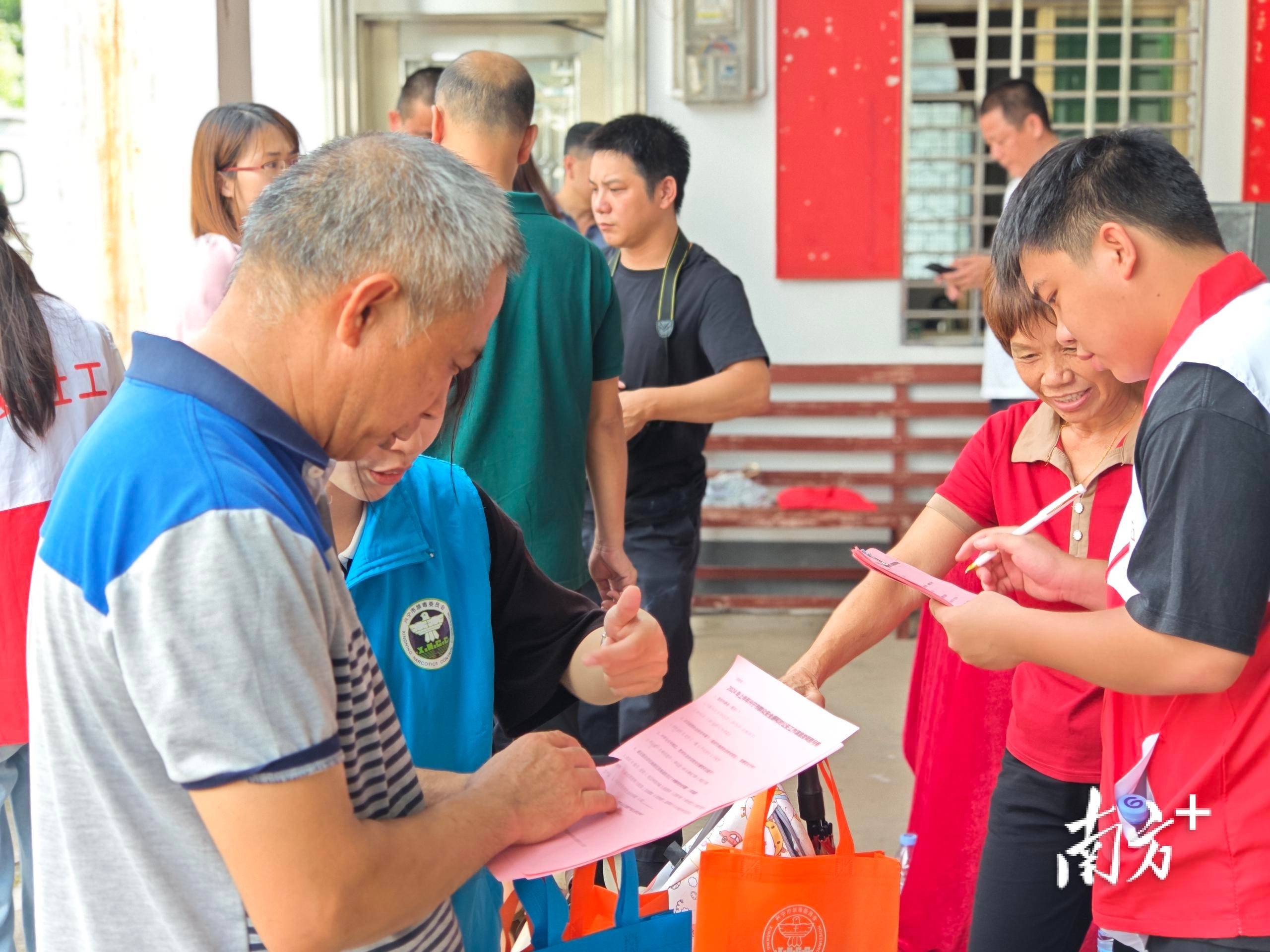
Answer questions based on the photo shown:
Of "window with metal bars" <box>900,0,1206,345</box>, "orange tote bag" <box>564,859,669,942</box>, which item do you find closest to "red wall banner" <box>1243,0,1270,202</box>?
"window with metal bars" <box>900,0,1206,345</box>

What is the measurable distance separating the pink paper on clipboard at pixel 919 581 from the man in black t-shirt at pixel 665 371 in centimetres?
156

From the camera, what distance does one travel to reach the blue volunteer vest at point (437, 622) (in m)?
1.30

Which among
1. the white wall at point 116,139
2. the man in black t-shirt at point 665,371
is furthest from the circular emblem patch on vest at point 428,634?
the white wall at point 116,139

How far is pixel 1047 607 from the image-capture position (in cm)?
183

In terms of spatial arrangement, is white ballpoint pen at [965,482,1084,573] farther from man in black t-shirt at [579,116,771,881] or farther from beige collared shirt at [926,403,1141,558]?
man in black t-shirt at [579,116,771,881]

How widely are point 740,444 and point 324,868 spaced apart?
16.8 ft

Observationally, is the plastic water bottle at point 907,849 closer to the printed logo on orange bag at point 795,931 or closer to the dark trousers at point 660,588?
the dark trousers at point 660,588

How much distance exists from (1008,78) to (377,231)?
17.5ft

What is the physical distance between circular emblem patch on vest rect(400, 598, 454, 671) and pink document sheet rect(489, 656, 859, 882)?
23 centimetres

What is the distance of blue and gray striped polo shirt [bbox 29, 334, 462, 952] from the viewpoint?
829 millimetres

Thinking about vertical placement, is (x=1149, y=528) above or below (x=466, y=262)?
below

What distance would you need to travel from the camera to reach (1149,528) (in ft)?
3.86

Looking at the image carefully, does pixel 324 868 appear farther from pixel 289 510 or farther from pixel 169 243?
pixel 169 243

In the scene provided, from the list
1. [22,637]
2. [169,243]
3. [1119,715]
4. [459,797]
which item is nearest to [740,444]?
[169,243]
